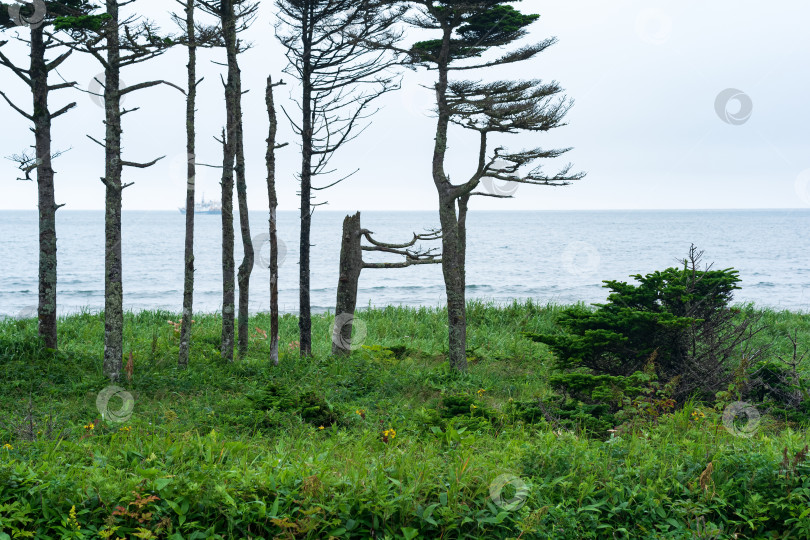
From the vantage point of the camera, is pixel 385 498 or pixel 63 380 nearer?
pixel 385 498

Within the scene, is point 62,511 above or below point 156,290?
above

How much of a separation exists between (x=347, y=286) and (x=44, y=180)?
6658 millimetres

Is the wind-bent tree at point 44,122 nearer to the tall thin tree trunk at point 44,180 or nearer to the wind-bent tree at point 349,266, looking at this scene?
the tall thin tree trunk at point 44,180

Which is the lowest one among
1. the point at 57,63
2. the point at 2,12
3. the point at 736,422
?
the point at 736,422

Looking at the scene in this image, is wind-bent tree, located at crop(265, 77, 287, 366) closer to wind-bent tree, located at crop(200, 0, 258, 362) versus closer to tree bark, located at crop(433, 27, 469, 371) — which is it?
wind-bent tree, located at crop(200, 0, 258, 362)

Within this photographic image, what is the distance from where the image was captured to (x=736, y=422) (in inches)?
314

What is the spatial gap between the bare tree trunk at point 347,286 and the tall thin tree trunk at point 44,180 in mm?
5955

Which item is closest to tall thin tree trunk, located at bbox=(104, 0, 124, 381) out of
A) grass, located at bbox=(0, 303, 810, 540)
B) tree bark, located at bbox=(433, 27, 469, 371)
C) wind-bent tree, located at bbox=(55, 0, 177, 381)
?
wind-bent tree, located at bbox=(55, 0, 177, 381)

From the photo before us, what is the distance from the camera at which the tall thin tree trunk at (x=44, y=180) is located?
12117mm

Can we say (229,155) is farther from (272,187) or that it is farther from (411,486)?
(411,486)

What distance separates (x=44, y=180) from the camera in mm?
12234

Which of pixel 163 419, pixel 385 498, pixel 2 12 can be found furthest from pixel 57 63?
pixel 385 498

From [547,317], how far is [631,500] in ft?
51.7

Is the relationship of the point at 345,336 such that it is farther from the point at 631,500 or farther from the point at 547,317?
the point at 631,500
